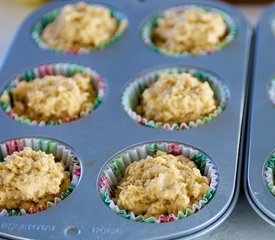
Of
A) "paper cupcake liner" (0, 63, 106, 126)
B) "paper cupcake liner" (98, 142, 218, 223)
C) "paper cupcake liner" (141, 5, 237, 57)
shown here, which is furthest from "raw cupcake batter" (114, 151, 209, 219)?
"paper cupcake liner" (141, 5, 237, 57)

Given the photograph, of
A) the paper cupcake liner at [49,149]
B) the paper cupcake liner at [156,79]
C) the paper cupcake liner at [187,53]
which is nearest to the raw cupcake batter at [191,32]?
the paper cupcake liner at [187,53]

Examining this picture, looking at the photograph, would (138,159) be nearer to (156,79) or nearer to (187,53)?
(156,79)

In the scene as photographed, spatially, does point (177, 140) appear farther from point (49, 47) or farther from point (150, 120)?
point (49, 47)

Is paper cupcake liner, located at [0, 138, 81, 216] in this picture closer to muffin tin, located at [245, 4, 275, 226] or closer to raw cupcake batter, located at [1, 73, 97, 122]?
raw cupcake batter, located at [1, 73, 97, 122]

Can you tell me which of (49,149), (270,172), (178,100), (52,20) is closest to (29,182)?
(49,149)

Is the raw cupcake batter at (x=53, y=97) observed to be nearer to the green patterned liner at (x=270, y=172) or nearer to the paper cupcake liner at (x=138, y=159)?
the paper cupcake liner at (x=138, y=159)

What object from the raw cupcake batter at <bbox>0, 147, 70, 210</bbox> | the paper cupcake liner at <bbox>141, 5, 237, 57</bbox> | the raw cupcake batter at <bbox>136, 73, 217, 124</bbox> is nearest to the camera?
the raw cupcake batter at <bbox>0, 147, 70, 210</bbox>
